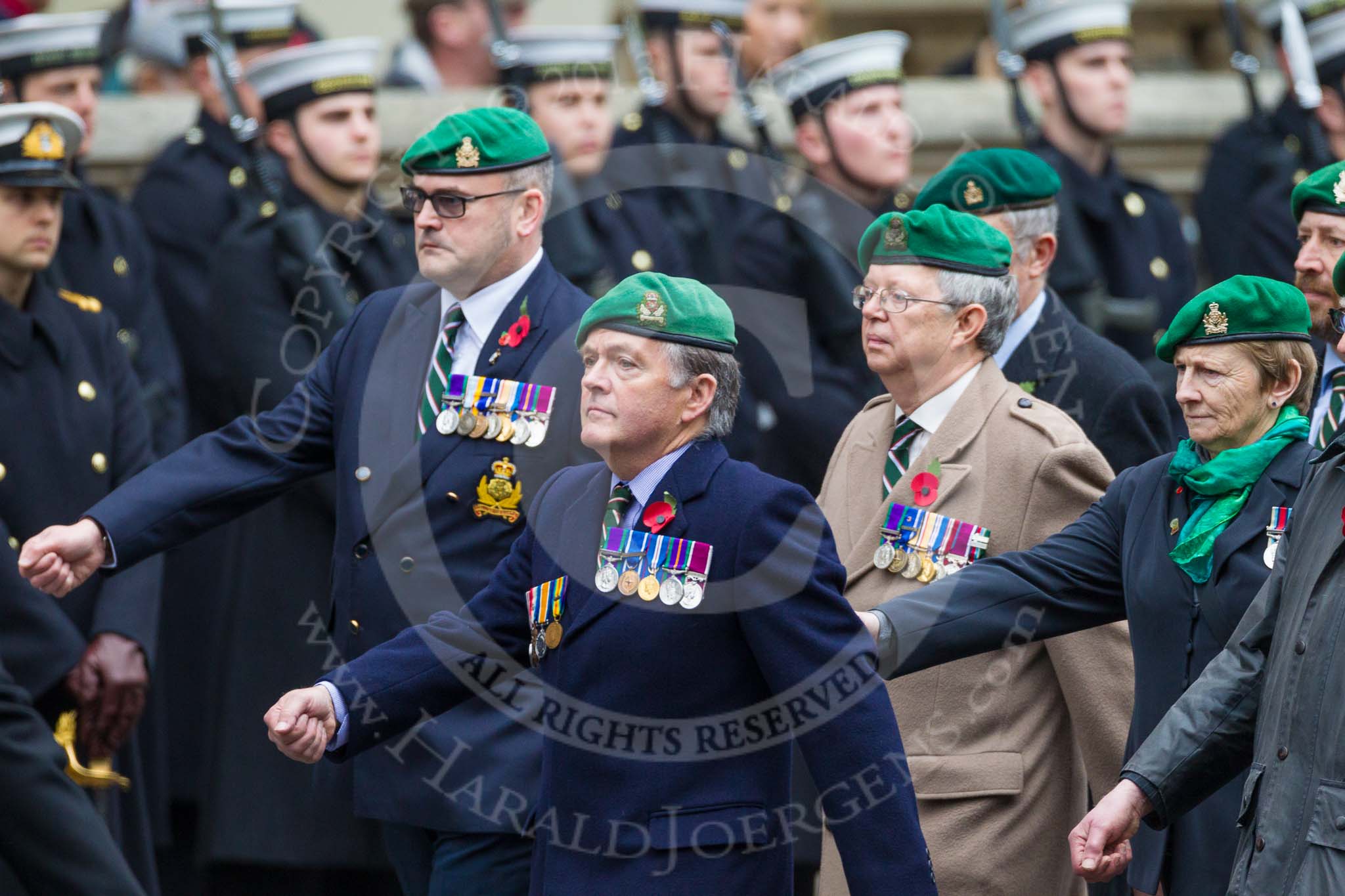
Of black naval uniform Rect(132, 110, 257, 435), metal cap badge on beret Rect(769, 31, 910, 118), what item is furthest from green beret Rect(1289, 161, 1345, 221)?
black naval uniform Rect(132, 110, 257, 435)

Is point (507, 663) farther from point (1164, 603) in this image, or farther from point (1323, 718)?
point (1323, 718)

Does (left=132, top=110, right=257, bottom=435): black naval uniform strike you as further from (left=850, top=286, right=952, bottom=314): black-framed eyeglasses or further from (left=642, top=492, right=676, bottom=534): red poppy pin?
(left=642, top=492, right=676, bottom=534): red poppy pin

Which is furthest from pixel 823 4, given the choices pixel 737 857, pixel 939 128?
pixel 737 857

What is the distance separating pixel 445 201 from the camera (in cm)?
535

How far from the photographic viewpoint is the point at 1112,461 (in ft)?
18.7

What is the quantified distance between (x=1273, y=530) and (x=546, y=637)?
4.78 feet

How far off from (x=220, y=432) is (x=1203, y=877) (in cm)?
242

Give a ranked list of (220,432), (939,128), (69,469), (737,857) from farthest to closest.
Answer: (939,128)
(69,469)
(220,432)
(737,857)

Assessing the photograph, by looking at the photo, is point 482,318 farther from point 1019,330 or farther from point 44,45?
point 44,45

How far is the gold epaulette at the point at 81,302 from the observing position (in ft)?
21.3

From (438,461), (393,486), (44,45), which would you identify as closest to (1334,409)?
(438,461)

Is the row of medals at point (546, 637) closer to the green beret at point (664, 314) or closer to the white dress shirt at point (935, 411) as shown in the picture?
the green beret at point (664, 314)

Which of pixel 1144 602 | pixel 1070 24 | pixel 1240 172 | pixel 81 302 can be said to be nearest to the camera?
pixel 1144 602

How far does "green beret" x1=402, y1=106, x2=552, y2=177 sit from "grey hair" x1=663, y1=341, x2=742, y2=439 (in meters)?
1.13
